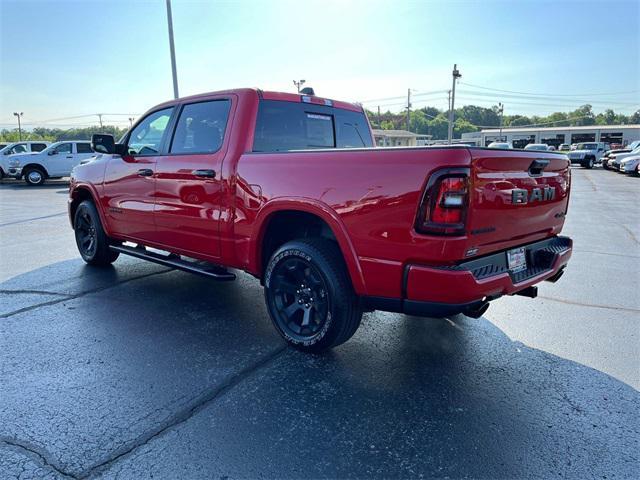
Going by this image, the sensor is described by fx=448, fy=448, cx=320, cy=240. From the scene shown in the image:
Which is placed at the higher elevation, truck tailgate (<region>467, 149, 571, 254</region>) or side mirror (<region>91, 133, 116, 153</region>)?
side mirror (<region>91, 133, 116, 153</region>)

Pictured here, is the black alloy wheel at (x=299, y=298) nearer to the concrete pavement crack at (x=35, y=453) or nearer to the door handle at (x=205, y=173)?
the door handle at (x=205, y=173)

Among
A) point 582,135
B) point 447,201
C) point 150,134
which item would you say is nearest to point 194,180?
point 150,134

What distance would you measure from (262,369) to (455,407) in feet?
4.32

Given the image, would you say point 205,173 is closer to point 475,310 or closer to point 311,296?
point 311,296

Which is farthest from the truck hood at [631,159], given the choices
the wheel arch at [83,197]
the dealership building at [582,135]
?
the dealership building at [582,135]

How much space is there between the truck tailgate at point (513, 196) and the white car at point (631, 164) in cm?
2510

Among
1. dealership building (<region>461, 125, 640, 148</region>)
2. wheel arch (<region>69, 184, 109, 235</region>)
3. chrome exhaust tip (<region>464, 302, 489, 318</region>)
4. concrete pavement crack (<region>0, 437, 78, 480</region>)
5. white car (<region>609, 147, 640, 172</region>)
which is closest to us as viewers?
concrete pavement crack (<region>0, 437, 78, 480</region>)

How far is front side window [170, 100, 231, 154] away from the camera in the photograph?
396 centimetres

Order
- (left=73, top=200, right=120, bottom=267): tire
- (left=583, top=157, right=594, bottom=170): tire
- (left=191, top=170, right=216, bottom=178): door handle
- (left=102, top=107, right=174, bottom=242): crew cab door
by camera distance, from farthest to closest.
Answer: (left=583, top=157, right=594, bottom=170): tire, (left=73, top=200, right=120, bottom=267): tire, (left=102, top=107, right=174, bottom=242): crew cab door, (left=191, top=170, right=216, bottom=178): door handle

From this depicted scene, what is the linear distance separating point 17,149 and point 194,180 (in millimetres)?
22617

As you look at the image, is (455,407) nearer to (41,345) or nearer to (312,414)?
(312,414)

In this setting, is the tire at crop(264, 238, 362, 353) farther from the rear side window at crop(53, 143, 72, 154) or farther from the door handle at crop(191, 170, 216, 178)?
the rear side window at crop(53, 143, 72, 154)

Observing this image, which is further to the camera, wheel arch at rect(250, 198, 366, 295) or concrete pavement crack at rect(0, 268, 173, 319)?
concrete pavement crack at rect(0, 268, 173, 319)

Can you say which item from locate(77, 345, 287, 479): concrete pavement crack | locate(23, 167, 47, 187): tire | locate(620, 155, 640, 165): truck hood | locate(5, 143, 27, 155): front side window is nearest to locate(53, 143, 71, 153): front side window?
locate(23, 167, 47, 187): tire
